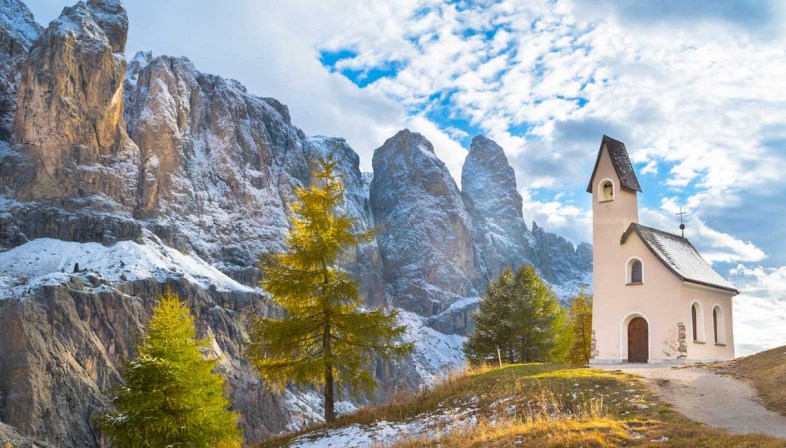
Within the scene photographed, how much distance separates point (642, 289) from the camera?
32.3 meters

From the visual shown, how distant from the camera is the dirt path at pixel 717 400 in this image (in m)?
14.6

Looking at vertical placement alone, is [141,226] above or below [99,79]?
below

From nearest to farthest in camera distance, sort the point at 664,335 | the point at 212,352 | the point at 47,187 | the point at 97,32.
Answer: the point at 664,335 → the point at 212,352 → the point at 47,187 → the point at 97,32

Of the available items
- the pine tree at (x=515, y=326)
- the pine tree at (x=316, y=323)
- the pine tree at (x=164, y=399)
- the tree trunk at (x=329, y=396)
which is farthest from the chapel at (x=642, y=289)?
the pine tree at (x=164, y=399)

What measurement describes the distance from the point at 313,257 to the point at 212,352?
13053 cm

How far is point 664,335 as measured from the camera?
31.1m

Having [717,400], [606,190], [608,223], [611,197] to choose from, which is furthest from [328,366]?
[606,190]

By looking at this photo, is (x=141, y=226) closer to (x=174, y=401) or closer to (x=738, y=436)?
(x=174, y=401)

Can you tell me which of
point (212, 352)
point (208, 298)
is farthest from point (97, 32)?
point (212, 352)

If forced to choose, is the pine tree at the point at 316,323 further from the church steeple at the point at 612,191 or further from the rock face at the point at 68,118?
the rock face at the point at 68,118

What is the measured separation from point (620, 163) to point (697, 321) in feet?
29.0

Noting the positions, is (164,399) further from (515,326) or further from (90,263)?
(90,263)

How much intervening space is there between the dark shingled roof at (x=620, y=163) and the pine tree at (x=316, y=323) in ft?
56.1

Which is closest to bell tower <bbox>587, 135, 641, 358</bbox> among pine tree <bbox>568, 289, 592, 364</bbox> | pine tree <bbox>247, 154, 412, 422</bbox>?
pine tree <bbox>568, 289, 592, 364</bbox>
